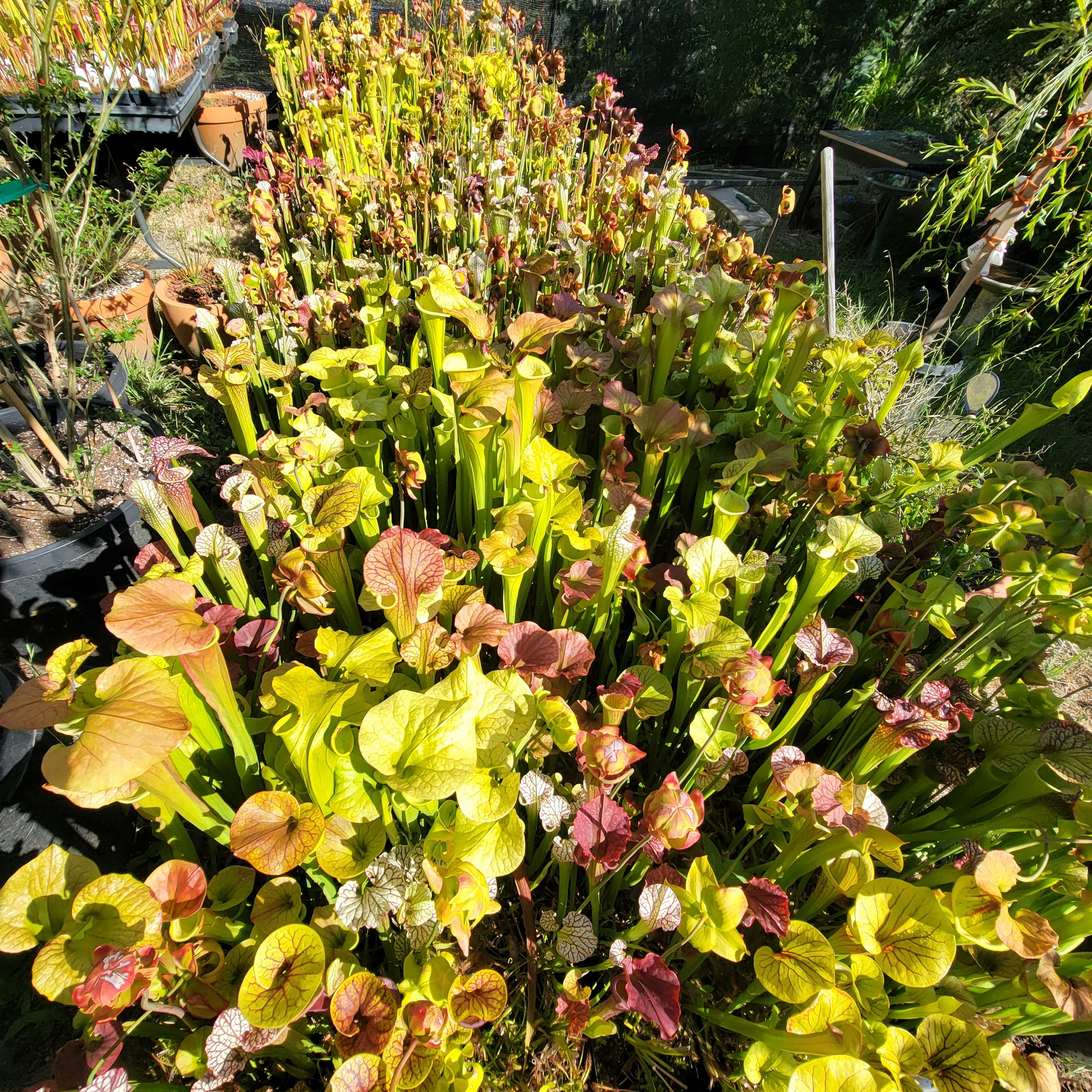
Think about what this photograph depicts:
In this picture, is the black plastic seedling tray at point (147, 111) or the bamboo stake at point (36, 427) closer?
the bamboo stake at point (36, 427)

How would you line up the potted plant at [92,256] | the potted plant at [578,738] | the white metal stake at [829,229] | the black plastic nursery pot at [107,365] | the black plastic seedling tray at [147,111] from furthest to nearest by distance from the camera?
1. the black plastic seedling tray at [147,111]
2. the black plastic nursery pot at [107,365]
3. the potted plant at [92,256]
4. the white metal stake at [829,229]
5. the potted plant at [578,738]

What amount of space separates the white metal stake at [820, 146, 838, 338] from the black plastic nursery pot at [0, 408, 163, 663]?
6.81ft

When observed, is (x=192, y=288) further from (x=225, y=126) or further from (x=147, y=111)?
(x=225, y=126)

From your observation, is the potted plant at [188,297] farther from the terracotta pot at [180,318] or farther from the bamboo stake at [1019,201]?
the bamboo stake at [1019,201]

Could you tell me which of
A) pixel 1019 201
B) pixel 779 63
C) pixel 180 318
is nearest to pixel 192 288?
pixel 180 318

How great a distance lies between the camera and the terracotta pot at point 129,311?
8.13 feet

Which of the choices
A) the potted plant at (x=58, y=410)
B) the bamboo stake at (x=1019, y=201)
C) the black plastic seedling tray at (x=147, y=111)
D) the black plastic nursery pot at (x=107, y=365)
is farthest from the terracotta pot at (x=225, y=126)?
the bamboo stake at (x=1019, y=201)

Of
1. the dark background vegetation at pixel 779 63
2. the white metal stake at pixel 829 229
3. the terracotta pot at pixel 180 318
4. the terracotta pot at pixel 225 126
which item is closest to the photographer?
the white metal stake at pixel 829 229

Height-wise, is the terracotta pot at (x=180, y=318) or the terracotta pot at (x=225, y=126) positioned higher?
the terracotta pot at (x=225, y=126)

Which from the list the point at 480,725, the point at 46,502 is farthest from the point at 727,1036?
the point at 46,502

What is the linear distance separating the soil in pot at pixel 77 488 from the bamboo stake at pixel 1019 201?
2.31 meters

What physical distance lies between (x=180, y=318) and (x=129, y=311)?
0.34 metres

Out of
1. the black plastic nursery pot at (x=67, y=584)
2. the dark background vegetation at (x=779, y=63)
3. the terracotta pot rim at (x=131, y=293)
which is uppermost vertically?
the dark background vegetation at (x=779, y=63)

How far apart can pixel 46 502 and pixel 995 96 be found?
3355 millimetres
